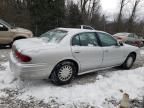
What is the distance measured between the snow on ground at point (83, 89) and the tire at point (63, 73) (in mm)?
167

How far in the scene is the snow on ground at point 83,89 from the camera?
424cm

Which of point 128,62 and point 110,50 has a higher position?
point 110,50

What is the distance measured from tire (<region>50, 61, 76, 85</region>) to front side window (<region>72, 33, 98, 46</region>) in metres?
0.63

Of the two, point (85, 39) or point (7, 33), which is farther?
point (7, 33)

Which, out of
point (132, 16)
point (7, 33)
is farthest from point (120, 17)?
point (7, 33)

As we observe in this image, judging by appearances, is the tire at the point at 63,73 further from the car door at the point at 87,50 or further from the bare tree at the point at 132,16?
the bare tree at the point at 132,16

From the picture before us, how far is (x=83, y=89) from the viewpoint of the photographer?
15.6 ft

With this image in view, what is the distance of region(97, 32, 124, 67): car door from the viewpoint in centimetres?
579

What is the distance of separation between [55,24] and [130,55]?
14.0m

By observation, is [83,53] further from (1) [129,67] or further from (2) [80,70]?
(1) [129,67]

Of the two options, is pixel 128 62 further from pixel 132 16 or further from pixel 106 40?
pixel 132 16

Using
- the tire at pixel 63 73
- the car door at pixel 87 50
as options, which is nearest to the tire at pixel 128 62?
the car door at pixel 87 50

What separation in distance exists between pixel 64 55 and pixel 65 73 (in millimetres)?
520

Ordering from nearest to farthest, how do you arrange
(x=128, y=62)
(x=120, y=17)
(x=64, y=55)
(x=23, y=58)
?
1. (x=23, y=58)
2. (x=64, y=55)
3. (x=128, y=62)
4. (x=120, y=17)
